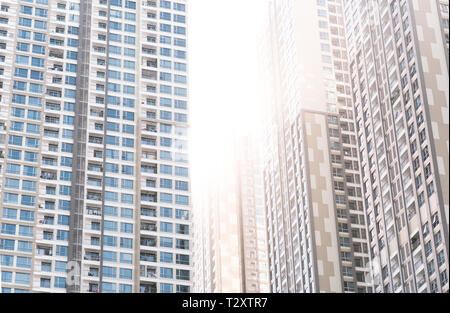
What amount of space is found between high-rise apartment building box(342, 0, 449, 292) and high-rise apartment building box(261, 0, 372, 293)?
6182 mm

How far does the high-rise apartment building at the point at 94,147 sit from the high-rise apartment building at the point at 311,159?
9.71 metres

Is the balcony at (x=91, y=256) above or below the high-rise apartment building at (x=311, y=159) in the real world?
below

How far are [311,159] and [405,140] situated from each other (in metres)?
14.7

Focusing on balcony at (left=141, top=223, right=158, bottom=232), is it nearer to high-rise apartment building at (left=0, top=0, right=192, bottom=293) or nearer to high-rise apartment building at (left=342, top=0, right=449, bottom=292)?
high-rise apartment building at (left=0, top=0, right=192, bottom=293)

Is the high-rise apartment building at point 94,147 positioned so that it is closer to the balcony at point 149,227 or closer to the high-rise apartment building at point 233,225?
the balcony at point 149,227

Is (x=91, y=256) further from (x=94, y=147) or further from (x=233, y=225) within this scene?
(x=233, y=225)

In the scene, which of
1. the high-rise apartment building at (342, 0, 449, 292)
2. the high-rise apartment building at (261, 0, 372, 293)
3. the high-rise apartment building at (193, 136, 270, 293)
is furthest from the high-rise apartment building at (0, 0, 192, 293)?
the high-rise apartment building at (193, 136, 270, 293)

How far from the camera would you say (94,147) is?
66.6 m

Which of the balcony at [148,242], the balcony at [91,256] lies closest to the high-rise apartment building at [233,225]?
the balcony at [148,242]

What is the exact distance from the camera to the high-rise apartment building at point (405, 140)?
53531 mm

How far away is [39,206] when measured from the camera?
2504 inches

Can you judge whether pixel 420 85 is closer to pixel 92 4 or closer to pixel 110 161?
pixel 110 161

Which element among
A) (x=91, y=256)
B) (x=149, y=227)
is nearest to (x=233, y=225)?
(x=149, y=227)
